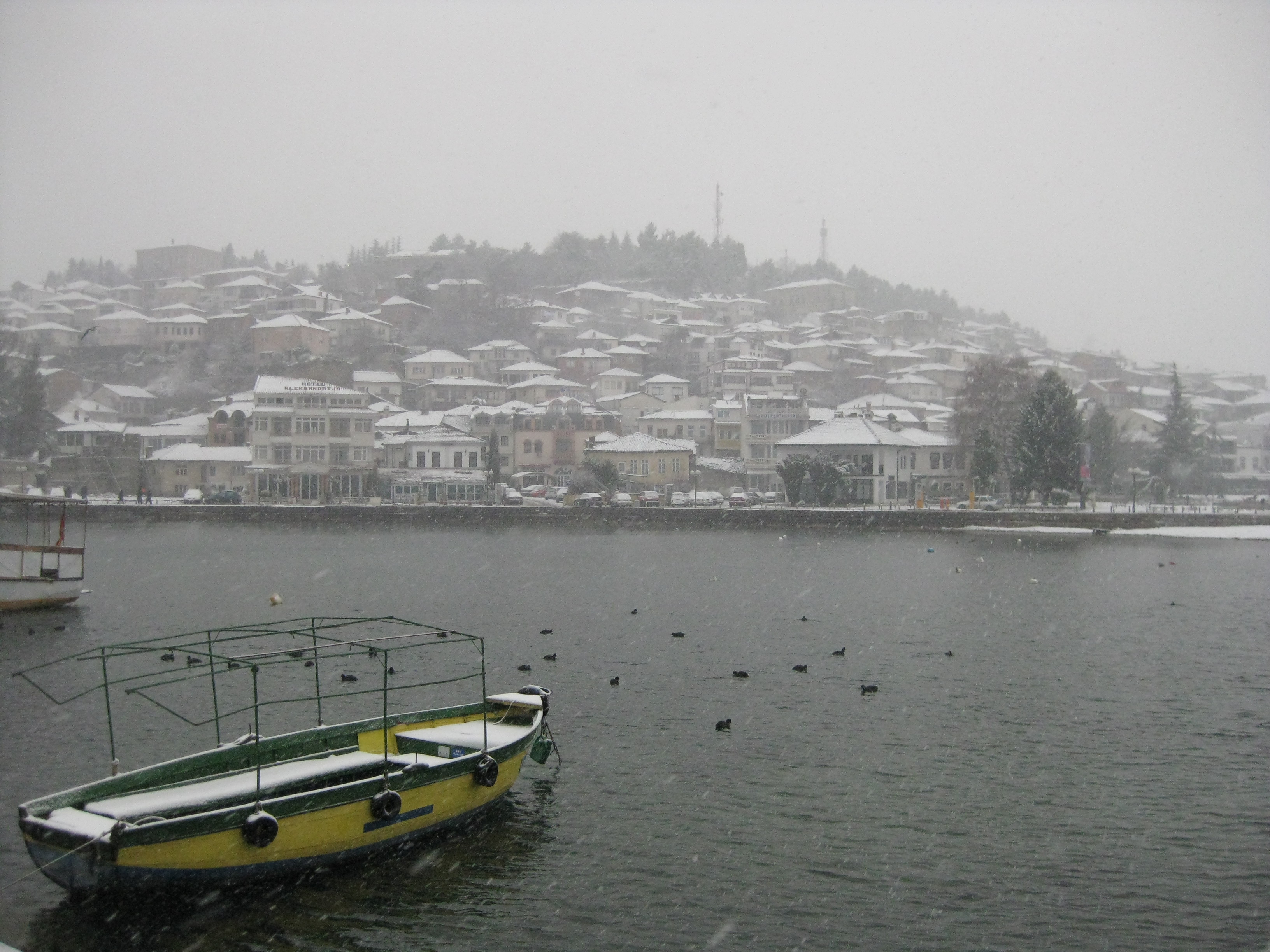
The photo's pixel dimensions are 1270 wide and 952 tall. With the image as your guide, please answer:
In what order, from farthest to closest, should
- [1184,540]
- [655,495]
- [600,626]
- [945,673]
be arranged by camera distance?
[655,495]
[1184,540]
[600,626]
[945,673]

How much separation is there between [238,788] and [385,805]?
1.43m

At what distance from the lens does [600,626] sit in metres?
26.3

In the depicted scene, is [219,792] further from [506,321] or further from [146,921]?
[506,321]

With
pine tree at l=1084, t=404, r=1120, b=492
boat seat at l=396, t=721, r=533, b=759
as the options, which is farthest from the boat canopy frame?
pine tree at l=1084, t=404, r=1120, b=492

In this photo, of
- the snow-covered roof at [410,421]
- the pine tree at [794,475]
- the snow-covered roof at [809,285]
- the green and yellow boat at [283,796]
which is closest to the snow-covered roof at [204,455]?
the snow-covered roof at [410,421]

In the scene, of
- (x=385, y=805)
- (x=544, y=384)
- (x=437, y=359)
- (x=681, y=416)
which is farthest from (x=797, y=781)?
(x=437, y=359)

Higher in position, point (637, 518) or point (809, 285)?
point (809, 285)

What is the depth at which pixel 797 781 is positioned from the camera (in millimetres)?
14125

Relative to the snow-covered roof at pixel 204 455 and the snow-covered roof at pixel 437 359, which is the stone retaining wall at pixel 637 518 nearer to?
the snow-covered roof at pixel 204 455

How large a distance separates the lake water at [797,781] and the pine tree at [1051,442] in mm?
26296

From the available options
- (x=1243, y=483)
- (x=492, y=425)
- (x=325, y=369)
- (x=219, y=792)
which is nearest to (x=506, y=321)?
(x=325, y=369)

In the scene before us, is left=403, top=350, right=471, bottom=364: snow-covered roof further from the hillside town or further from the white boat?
the white boat

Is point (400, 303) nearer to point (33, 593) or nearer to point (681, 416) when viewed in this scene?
point (681, 416)

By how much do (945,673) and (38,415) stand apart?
217 feet
